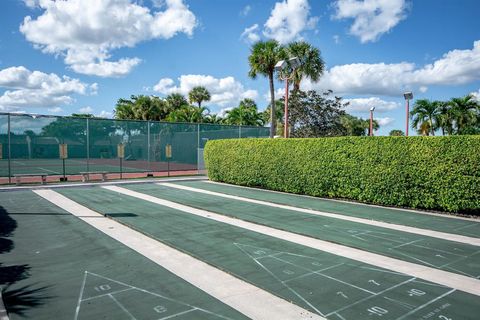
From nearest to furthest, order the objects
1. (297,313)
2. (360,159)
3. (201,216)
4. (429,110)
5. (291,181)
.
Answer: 1. (297,313)
2. (201,216)
3. (360,159)
4. (291,181)
5. (429,110)

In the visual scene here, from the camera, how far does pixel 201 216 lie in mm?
10570

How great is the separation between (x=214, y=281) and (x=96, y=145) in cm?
1802

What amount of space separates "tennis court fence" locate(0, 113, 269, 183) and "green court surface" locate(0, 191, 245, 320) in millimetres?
11957

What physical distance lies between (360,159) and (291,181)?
3.68 m

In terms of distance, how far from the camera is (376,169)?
41.9 ft

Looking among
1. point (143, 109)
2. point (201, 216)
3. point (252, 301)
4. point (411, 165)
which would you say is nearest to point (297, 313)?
point (252, 301)

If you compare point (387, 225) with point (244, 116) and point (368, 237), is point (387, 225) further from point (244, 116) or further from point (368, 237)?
point (244, 116)

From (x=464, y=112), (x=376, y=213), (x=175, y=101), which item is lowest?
(x=376, y=213)

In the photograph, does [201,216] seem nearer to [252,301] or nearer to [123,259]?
[123,259]

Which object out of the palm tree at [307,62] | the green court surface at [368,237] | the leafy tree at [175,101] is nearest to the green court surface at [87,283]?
the green court surface at [368,237]

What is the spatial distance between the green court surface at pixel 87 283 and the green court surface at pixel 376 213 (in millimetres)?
7125

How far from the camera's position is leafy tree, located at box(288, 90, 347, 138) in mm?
29188

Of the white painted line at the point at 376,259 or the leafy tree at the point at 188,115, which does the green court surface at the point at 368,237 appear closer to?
the white painted line at the point at 376,259

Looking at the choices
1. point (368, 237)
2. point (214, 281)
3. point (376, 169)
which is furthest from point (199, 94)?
point (214, 281)
